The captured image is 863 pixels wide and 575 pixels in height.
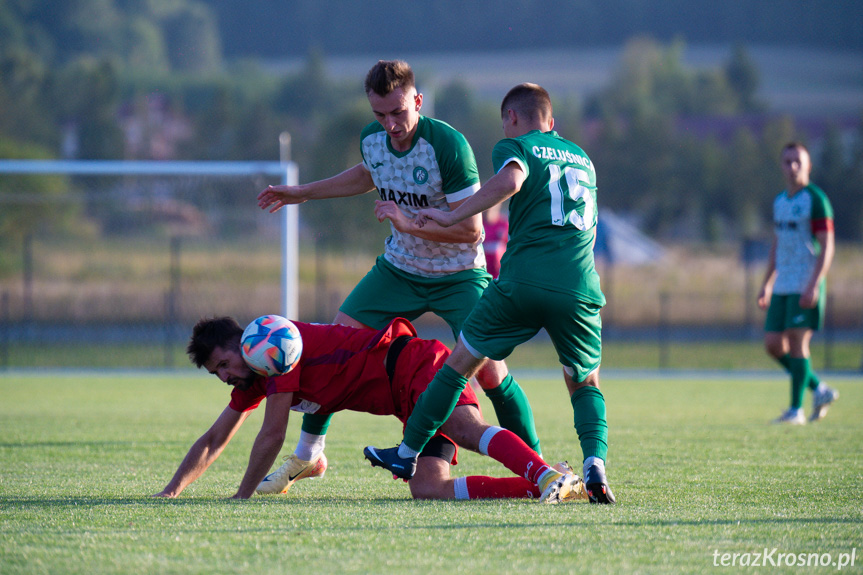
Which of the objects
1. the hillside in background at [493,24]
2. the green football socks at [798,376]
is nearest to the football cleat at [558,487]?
the green football socks at [798,376]

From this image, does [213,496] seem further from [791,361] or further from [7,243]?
[7,243]

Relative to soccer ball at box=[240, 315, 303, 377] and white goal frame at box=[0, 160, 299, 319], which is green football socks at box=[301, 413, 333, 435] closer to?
soccer ball at box=[240, 315, 303, 377]

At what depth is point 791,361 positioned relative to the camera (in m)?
8.20

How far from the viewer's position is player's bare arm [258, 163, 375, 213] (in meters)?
5.16

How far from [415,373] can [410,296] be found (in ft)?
2.29

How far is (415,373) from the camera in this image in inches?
176

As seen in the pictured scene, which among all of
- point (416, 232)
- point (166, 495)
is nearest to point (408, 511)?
point (166, 495)

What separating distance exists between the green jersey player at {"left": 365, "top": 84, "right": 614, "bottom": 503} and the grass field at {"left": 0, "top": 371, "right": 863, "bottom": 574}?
0.98 feet

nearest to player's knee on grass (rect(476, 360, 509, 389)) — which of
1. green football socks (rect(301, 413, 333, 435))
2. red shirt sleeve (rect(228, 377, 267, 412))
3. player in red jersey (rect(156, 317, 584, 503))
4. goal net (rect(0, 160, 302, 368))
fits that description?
player in red jersey (rect(156, 317, 584, 503))

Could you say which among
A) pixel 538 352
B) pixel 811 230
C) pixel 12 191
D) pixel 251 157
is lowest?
pixel 538 352

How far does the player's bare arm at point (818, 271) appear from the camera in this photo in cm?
788

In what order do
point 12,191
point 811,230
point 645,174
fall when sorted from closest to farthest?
point 811,230, point 12,191, point 645,174

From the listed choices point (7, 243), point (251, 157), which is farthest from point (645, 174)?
point (7, 243)

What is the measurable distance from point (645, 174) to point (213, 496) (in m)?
58.3
